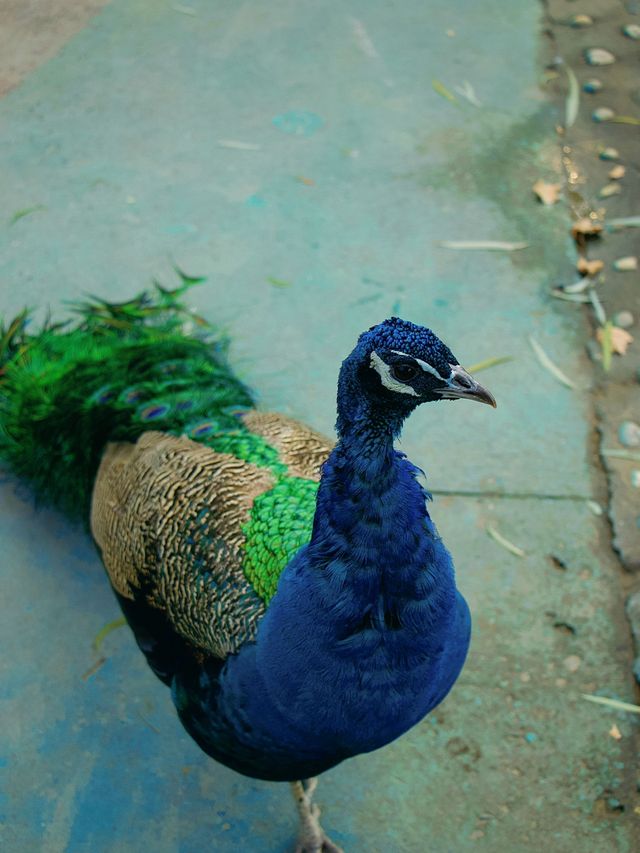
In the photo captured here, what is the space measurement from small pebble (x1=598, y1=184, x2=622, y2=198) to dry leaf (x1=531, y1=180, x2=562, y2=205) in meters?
0.15

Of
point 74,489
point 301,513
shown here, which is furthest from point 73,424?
point 301,513

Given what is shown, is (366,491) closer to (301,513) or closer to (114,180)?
(301,513)

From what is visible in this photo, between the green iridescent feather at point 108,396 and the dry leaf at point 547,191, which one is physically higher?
the green iridescent feather at point 108,396

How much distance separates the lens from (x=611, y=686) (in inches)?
93.9

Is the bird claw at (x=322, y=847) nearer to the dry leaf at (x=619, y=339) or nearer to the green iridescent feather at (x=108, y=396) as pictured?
the green iridescent feather at (x=108, y=396)

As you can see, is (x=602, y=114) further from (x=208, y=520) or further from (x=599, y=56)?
(x=208, y=520)

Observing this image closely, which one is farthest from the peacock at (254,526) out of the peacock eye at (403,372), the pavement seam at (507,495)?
the pavement seam at (507,495)

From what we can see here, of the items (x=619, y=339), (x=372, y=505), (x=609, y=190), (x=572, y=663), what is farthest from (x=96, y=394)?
(x=609, y=190)

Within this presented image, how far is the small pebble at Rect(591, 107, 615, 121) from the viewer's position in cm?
379

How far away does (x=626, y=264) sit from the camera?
3.33 metres

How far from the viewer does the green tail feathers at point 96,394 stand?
7.58ft

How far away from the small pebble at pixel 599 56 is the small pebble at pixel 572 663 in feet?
8.60

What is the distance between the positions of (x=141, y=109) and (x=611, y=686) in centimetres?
279

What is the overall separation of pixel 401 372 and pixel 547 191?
2.28m
